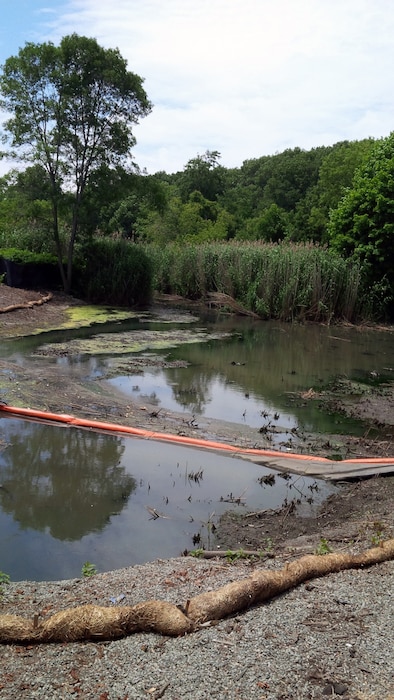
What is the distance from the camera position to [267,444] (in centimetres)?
721

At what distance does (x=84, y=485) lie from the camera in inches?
229

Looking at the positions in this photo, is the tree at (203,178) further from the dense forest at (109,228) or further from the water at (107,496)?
the water at (107,496)

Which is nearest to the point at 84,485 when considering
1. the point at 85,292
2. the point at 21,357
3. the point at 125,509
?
the point at 125,509

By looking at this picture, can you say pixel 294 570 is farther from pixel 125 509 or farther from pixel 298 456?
pixel 298 456

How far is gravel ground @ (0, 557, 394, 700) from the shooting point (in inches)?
105

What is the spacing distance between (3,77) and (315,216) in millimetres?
23457

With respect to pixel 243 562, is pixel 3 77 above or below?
above

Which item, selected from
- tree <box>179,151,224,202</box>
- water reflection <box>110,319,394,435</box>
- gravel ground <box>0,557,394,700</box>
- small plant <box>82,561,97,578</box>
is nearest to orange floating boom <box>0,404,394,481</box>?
water reflection <box>110,319,394,435</box>

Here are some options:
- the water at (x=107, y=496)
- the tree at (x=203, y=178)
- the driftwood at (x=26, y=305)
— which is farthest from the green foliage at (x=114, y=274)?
the tree at (x=203, y=178)

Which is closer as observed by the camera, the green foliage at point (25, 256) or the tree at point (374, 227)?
the green foliage at point (25, 256)

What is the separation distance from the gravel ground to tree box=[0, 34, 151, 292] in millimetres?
17227

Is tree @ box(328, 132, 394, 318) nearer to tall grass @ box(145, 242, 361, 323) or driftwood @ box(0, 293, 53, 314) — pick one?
tall grass @ box(145, 242, 361, 323)

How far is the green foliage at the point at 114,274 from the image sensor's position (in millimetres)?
20172

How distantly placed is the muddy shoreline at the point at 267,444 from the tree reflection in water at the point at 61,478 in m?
0.76
